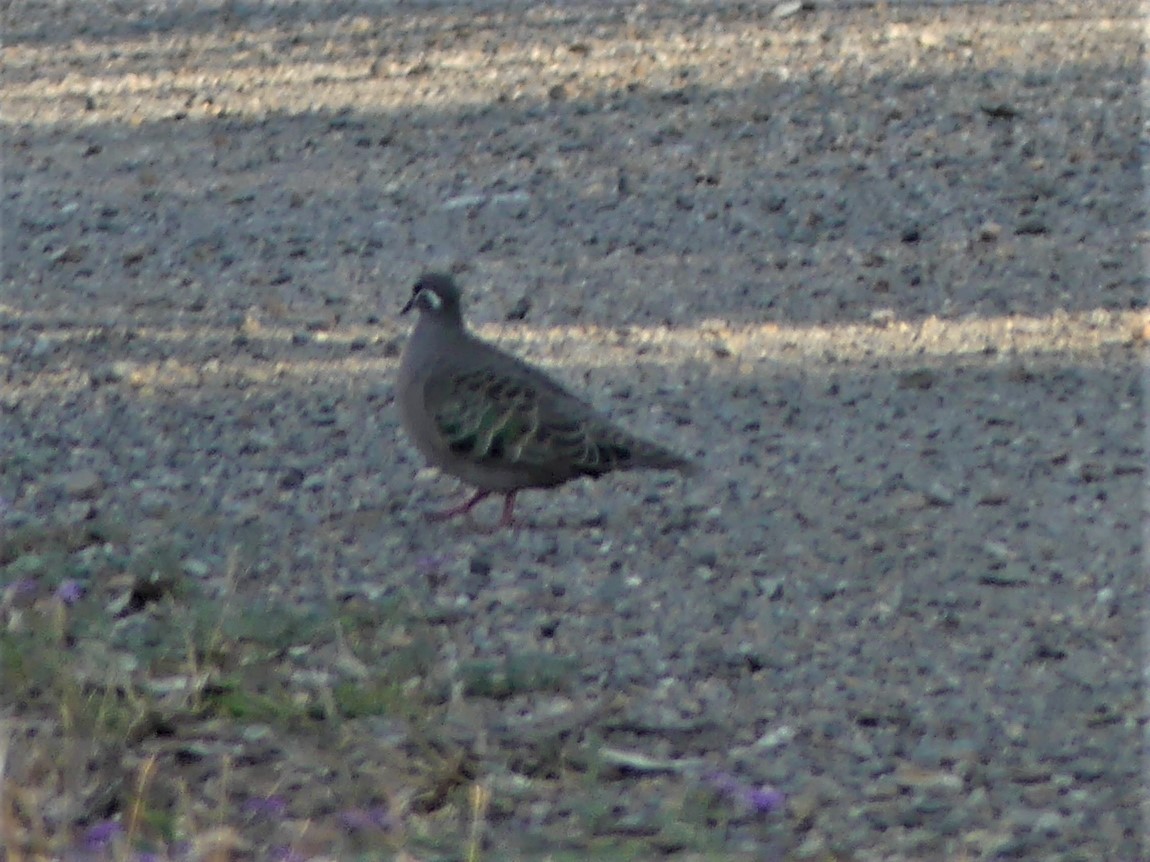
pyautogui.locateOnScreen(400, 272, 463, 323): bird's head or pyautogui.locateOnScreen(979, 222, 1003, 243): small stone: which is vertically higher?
pyautogui.locateOnScreen(979, 222, 1003, 243): small stone

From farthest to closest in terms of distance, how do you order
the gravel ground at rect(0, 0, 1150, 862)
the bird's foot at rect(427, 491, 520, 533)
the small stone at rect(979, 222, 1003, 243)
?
the small stone at rect(979, 222, 1003, 243)
the bird's foot at rect(427, 491, 520, 533)
the gravel ground at rect(0, 0, 1150, 862)

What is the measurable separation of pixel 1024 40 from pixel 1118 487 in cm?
418

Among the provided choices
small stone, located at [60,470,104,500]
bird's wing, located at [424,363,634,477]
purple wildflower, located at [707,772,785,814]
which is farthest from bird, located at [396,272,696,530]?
purple wildflower, located at [707,772,785,814]

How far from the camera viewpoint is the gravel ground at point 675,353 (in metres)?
4.14

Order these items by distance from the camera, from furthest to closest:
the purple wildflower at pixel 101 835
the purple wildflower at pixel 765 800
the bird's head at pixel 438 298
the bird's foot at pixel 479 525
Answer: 1. the bird's head at pixel 438 298
2. the bird's foot at pixel 479 525
3. the purple wildflower at pixel 765 800
4. the purple wildflower at pixel 101 835

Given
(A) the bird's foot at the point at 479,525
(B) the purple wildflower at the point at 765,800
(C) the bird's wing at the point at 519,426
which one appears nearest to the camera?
(B) the purple wildflower at the point at 765,800

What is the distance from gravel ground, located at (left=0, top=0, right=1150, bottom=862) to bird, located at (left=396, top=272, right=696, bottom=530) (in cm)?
17

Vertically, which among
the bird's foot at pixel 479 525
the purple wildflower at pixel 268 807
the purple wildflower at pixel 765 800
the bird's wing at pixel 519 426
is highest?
the bird's wing at pixel 519 426

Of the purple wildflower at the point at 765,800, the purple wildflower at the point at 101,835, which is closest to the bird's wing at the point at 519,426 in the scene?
the purple wildflower at the point at 765,800

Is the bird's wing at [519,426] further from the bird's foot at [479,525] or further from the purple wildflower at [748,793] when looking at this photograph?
the purple wildflower at [748,793]

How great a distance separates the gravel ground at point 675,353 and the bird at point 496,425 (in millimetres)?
167

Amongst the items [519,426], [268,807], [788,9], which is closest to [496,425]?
[519,426]

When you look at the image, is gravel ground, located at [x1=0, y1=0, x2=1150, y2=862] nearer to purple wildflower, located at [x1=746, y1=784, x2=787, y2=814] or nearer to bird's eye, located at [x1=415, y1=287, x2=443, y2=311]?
purple wildflower, located at [x1=746, y1=784, x2=787, y2=814]

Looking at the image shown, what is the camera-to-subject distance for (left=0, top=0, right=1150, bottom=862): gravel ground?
13.6 feet
